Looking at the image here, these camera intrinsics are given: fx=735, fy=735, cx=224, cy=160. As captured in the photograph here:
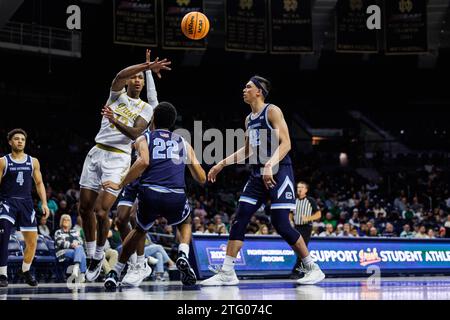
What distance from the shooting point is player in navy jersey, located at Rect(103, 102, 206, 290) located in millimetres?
8016

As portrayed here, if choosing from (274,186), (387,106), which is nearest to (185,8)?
(274,186)

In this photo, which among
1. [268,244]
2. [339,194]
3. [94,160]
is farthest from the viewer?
[339,194]

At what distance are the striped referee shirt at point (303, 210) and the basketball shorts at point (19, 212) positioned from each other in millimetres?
5015

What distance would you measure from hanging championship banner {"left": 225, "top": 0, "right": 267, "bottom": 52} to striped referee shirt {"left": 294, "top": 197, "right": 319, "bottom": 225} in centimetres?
880

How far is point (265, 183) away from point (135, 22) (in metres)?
12.6

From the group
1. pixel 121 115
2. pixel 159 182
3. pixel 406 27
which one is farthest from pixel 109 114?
pixel 406 27

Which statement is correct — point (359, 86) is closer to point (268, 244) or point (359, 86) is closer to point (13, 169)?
point (268, 244)

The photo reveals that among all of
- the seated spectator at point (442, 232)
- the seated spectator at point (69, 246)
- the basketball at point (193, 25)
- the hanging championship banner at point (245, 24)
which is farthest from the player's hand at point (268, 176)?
the hanging championship banner at point (245, 24)

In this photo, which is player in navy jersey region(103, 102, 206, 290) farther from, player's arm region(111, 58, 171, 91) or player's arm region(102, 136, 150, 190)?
player's arm region(111, 58, 171, 91)

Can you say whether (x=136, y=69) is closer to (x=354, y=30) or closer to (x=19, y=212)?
(x=19, y=212)

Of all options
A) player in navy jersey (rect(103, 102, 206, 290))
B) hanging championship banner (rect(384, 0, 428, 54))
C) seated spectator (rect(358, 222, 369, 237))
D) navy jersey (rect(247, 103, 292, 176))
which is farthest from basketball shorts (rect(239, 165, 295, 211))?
hanging championship banner (rect(384, 0, 428, 54))

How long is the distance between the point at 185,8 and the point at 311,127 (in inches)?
691

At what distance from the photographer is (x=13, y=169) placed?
397 inches
